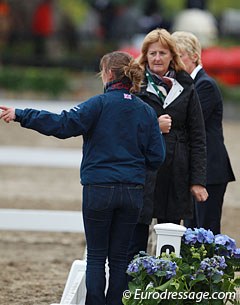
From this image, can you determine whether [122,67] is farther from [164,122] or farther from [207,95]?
[207,95]

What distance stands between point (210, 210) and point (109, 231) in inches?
65.7

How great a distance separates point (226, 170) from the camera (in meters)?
7.59

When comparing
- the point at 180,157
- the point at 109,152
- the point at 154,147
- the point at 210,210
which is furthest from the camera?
the point at 210,210

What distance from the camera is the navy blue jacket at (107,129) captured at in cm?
594

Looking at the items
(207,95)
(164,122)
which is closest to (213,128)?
(207,95)

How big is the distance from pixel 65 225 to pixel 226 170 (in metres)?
2.19

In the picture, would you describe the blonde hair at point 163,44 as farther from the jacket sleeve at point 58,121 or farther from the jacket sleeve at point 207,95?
the jacket sleeve at point 58,121

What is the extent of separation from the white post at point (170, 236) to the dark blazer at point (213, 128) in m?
1.61

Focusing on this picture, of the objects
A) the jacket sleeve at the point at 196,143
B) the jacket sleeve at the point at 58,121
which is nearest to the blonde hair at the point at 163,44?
the jacket sleeve at the point at 196,143

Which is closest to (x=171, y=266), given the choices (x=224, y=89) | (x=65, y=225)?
(x=65, y=225)

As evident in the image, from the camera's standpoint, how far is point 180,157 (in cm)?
684

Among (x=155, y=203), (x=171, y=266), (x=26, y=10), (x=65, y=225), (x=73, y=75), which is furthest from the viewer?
(x=26, y=10)

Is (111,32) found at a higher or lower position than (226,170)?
higher

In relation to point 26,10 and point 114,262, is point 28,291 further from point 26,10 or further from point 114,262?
point 26,10
